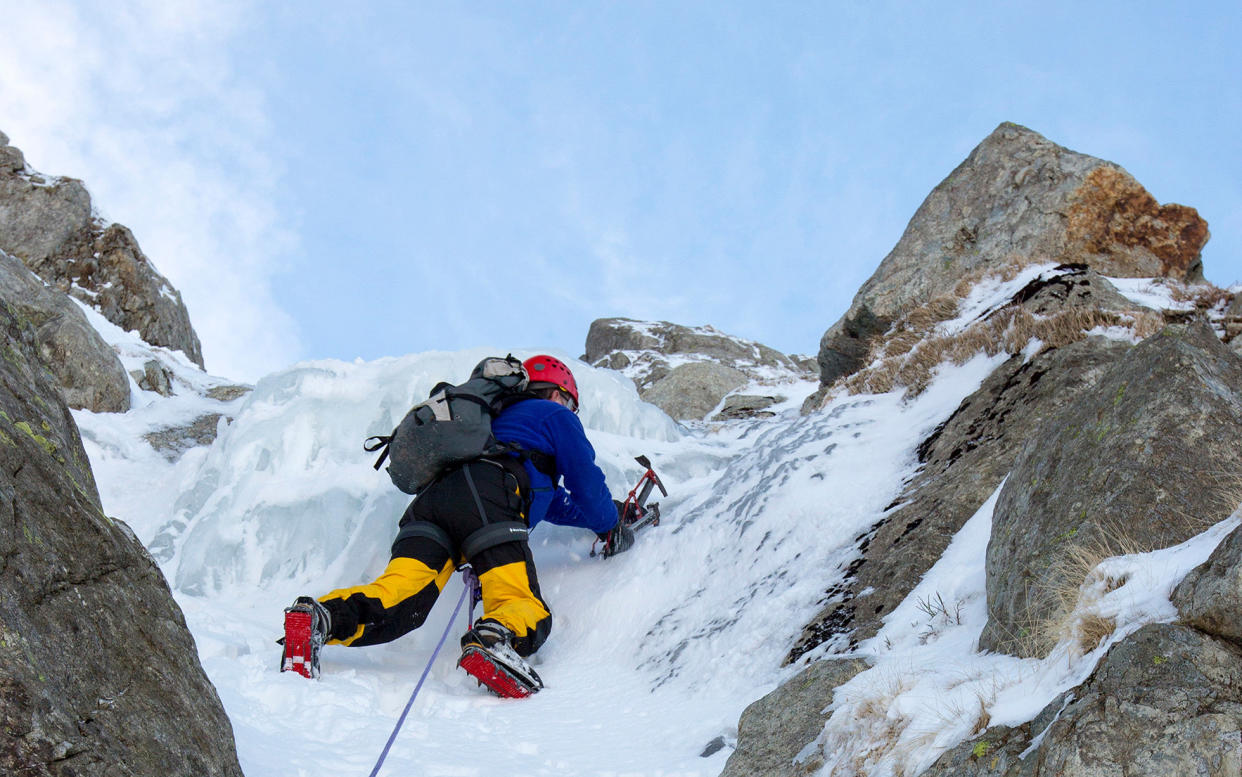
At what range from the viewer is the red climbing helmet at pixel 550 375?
7512mm

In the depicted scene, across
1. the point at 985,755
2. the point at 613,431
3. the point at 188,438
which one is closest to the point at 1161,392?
the point at 985,755

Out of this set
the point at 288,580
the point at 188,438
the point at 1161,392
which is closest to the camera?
the point at 1161,392

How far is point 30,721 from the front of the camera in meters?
1.82

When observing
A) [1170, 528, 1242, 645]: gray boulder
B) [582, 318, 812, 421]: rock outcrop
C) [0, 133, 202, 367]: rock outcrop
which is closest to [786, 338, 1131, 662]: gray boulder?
[1170, 528, 1242, 645]: gray boulder

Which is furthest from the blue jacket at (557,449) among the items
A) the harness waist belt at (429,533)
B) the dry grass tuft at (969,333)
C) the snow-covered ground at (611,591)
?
the dry grass tuft at (969,333)

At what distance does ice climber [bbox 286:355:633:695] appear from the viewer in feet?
17.8

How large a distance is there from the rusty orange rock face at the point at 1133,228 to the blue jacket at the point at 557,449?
7.68m

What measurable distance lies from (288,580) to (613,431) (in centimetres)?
450

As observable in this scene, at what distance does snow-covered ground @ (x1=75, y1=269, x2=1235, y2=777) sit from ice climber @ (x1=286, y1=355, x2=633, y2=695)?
300mm

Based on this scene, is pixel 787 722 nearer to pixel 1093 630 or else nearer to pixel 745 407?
pixel 1093 630

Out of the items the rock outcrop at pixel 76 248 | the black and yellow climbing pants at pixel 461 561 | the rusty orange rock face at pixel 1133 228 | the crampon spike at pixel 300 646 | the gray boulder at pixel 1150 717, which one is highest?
the rock outcrop at pixel 76 248

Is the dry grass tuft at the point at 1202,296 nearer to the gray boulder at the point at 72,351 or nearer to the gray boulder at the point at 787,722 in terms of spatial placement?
the gray boulder at the point at 787,722

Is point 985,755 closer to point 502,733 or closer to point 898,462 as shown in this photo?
point 502,733

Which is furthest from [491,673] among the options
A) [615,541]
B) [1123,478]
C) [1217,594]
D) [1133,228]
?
[1133,228]
